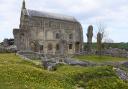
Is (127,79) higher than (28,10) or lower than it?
lower

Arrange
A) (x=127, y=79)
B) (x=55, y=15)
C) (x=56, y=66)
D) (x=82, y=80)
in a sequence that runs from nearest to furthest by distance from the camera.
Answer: (x=82, y=80) < (x=127, y=79) < (x=56, y=66) < (x=55, y=15)

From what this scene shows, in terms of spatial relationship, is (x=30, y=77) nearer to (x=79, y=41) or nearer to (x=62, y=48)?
(x=62, y=48)

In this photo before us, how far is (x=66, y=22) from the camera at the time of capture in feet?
375

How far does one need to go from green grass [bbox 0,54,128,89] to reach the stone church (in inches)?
2184

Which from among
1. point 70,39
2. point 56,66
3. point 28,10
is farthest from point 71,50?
point 56,66

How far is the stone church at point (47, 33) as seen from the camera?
97562 millimetres

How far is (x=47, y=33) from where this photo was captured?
107125mm

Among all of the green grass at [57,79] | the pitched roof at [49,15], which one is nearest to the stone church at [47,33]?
the pitched roof at [49,15]

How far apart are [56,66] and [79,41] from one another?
73.5 metres

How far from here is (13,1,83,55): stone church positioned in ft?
320

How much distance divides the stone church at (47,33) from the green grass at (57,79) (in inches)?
2184

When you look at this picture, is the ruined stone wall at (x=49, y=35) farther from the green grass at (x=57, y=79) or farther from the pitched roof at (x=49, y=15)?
the green grass at (x=57, y=79)

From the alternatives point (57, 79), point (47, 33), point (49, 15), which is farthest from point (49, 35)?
point (57, 79)

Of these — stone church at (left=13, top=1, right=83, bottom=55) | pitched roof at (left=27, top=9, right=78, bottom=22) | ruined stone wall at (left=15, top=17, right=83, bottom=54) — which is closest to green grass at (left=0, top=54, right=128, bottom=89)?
stone church at (left=13, top=1, right=83, bottom=55)
